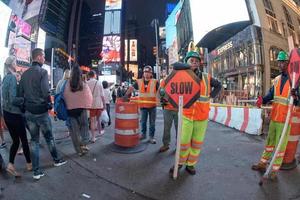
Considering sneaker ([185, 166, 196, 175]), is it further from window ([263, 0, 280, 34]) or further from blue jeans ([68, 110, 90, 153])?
window ([263, 0, 280, 34])

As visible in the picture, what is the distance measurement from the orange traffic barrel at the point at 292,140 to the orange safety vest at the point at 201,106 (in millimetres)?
1529

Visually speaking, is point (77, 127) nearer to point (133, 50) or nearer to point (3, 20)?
point (3, 20)

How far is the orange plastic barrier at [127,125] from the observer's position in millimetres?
7727

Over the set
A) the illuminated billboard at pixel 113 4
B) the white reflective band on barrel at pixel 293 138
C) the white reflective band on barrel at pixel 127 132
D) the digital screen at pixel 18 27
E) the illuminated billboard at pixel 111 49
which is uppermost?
the illuminated billboard at pixel 113 4

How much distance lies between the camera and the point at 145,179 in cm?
547

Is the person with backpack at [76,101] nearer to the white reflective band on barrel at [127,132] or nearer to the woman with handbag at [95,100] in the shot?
the white reflective band on barrel at [127,132]

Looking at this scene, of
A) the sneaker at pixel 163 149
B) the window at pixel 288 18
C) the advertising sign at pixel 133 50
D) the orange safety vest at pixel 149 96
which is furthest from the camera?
the advertising sign at pixel 133 50

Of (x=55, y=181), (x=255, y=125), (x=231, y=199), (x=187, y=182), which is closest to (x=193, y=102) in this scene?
(x=187, y=182)

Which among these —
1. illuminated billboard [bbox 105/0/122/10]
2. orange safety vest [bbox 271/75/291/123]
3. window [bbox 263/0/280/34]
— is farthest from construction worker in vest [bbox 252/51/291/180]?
illuminated billboard [bbox 105/0/122/10]

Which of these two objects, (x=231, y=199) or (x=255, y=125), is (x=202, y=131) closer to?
(x=231, y=199)

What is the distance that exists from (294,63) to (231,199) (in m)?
2.23

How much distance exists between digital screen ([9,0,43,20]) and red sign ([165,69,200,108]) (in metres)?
26.1

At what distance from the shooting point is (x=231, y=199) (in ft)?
15.2

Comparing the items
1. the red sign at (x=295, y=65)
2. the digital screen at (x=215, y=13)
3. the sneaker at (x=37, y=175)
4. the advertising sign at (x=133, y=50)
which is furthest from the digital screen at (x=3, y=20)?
the advertising sign at (x=133, y=50)
